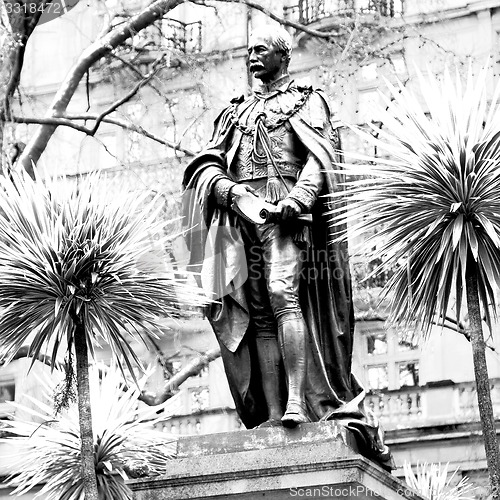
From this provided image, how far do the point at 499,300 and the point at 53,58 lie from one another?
764 inches

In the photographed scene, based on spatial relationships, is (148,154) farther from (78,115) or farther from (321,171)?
(321,171)

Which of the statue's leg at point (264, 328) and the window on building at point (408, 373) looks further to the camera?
the window on building at point (408, 373)

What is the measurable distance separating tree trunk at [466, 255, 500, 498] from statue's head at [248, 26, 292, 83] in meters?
1.98

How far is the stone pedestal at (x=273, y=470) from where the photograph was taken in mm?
9953

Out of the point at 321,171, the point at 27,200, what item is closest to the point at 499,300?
the point at 321,171

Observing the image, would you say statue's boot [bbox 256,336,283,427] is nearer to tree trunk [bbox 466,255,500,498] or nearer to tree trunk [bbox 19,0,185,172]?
tree trunk [bbox 466,255,500,498]

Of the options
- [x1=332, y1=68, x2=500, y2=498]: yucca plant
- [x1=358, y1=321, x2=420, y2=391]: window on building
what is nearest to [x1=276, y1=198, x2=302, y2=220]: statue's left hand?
[x1=332, y1=68, x2=500, y2=498]: yucca plant

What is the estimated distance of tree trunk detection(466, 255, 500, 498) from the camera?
11398 millimetres

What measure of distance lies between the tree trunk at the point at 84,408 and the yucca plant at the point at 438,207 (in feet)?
6.52

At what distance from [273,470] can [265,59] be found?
2.88 m

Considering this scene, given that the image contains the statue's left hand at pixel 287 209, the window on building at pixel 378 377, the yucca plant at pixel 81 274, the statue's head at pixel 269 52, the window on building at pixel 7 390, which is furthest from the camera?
the window on building at pixel 7 390

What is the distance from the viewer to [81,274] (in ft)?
38.7

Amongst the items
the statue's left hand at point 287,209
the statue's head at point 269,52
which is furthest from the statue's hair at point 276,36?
the statue's left hand at point 287,209

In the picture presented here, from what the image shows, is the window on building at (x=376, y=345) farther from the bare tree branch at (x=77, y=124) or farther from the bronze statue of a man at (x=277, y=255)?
the bronze statue of a man at (x=277, y=255)
